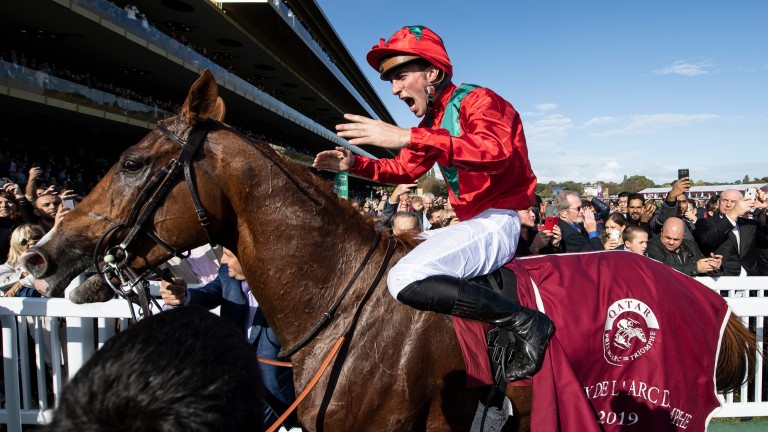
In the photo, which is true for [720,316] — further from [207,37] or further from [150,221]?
[207,37]

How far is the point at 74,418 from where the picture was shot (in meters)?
0.67

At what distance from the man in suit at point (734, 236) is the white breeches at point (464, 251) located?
4323mm

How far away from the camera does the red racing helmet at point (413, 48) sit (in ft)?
7.23

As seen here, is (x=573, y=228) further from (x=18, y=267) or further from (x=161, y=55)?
(x=161, y=55)

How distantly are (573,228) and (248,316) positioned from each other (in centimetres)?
315

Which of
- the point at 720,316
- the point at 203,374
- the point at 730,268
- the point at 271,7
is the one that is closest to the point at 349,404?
the point at 203,374

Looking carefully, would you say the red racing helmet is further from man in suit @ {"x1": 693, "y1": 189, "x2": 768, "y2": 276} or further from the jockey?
man in suit @ {"x1": 693, "y1": 189, "x2": 768, "y2": 276}

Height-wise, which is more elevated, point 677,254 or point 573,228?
point 573,228

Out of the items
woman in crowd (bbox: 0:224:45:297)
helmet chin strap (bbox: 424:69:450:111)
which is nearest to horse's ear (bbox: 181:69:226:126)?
helmet chin strap (bbox: 424:69:450:111)

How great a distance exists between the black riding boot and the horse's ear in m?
1.09

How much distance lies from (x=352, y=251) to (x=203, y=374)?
1378 millimetres

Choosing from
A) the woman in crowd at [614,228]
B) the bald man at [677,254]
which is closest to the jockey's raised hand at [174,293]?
the bald man at [677,254]

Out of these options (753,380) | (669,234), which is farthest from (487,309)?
(669,234)

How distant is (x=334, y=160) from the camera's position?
222 centimetres
